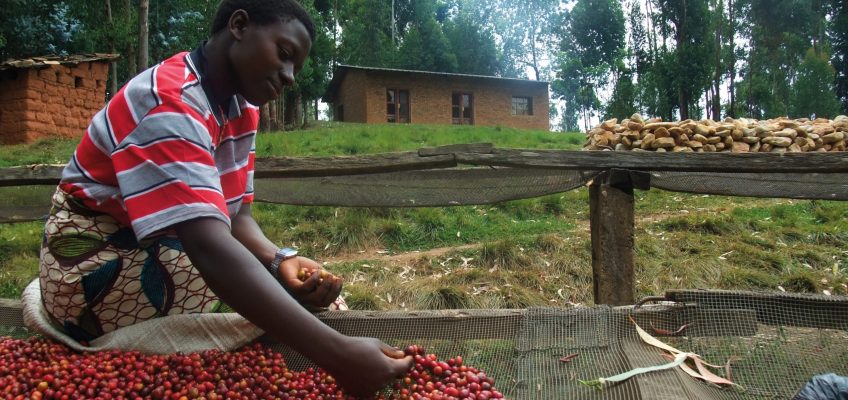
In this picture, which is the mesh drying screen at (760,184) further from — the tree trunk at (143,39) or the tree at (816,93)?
the tree at (816,93)

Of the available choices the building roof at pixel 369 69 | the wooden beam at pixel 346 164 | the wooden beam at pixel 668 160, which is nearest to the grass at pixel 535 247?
the wooden beam at pixel 346 164

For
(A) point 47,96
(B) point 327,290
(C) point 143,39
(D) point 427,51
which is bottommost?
(B) point 327,290

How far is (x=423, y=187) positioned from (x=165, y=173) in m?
2.99

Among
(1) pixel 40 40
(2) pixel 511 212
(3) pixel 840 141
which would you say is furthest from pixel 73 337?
(1) pixel 40 40

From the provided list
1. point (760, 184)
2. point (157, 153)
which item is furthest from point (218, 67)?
point (760, 184)

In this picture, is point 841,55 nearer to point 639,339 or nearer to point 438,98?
point 438,98

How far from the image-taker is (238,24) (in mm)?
1636

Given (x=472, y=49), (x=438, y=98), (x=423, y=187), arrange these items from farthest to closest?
1. (x=472, y=49)
2. (x=438, y=98)
3. (x=423, y=187)

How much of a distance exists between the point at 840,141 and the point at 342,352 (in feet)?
24.6

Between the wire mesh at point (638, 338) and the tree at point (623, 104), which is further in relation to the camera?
the tree at point (623, 104)

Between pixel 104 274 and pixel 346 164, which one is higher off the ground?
pixel 346 164

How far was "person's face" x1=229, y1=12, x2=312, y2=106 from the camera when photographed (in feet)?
5.30

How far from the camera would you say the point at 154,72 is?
1621 mm

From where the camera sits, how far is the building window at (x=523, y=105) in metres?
23.5
